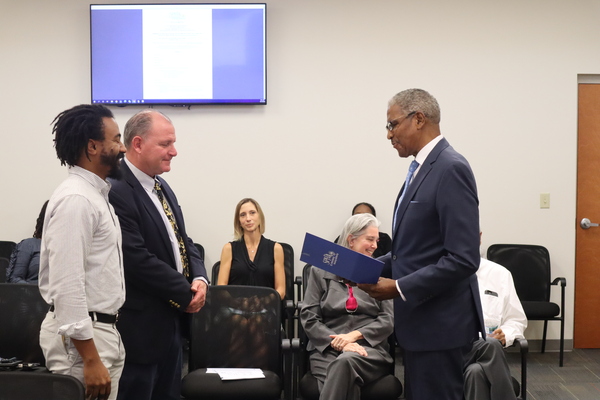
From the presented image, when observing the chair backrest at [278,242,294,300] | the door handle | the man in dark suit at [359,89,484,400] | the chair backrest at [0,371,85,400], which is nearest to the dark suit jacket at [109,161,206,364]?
the chair backrest at [0,371,85,400]

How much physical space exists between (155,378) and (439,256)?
4.07 ft

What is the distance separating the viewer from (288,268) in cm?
532

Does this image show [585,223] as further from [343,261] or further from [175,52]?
[343,261]

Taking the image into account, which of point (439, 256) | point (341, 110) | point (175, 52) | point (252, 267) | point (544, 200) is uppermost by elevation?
point (175, 52)

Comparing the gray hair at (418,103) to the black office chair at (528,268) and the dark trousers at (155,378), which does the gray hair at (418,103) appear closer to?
the dark trousers at (155,378)

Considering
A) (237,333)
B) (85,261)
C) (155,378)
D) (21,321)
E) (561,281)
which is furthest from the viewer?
(561,281)

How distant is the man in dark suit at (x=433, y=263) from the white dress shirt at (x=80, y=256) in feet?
3.13

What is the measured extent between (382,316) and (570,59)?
11.1 ft

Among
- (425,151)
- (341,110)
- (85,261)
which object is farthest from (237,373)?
(341,110)

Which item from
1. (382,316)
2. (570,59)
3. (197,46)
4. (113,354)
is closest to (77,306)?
(113,354)

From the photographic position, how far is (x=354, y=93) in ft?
18.3

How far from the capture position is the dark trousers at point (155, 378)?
2436mm

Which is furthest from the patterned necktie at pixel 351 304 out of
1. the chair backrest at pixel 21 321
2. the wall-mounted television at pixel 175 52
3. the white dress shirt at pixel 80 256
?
the wall-mounted television at pixel 175 52

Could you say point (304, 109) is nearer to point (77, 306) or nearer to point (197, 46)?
point (197, 46)
